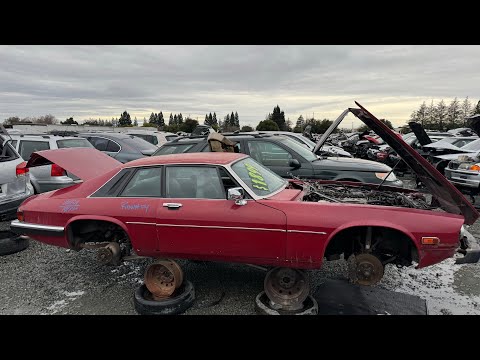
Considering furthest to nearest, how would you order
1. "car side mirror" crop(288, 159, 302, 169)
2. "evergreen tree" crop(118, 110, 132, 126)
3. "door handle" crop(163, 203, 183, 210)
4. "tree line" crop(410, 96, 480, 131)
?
"evergreen tree" crop(118, 110, 132, 126)
"tree line" crop(410, 96, 480, 131)
"car side mirror" crop(288, 159, 302, 169)
"door handle" crop(163, 203, 183, 210)

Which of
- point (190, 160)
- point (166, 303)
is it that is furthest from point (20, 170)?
point (166, 303)

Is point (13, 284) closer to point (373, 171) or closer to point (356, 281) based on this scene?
point (356, 281)

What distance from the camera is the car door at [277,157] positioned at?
20.1 feet

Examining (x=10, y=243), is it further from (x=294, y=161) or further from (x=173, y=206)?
(x=294, y=161)

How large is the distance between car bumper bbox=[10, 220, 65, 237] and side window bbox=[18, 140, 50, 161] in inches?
147

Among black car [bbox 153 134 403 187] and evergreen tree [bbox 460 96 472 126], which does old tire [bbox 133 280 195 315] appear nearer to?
black car [bbox 153 134 403 187]

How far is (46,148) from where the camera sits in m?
7.14

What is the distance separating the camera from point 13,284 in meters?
3.94

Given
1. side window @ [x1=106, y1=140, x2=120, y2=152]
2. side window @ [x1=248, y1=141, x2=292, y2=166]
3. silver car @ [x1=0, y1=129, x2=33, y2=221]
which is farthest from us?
side window @ [x1=106, y1=140, x2=120, y2=152]

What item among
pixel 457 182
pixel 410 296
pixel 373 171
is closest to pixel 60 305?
pixel 410 296

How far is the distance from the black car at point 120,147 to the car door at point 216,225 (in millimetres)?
5929

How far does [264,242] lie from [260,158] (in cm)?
345

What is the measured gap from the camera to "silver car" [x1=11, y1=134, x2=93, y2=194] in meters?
6.41

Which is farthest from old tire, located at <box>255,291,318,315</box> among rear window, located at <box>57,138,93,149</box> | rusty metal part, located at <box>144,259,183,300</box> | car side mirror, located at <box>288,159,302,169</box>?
rear window, located at <box>57,138,93,149</box>
